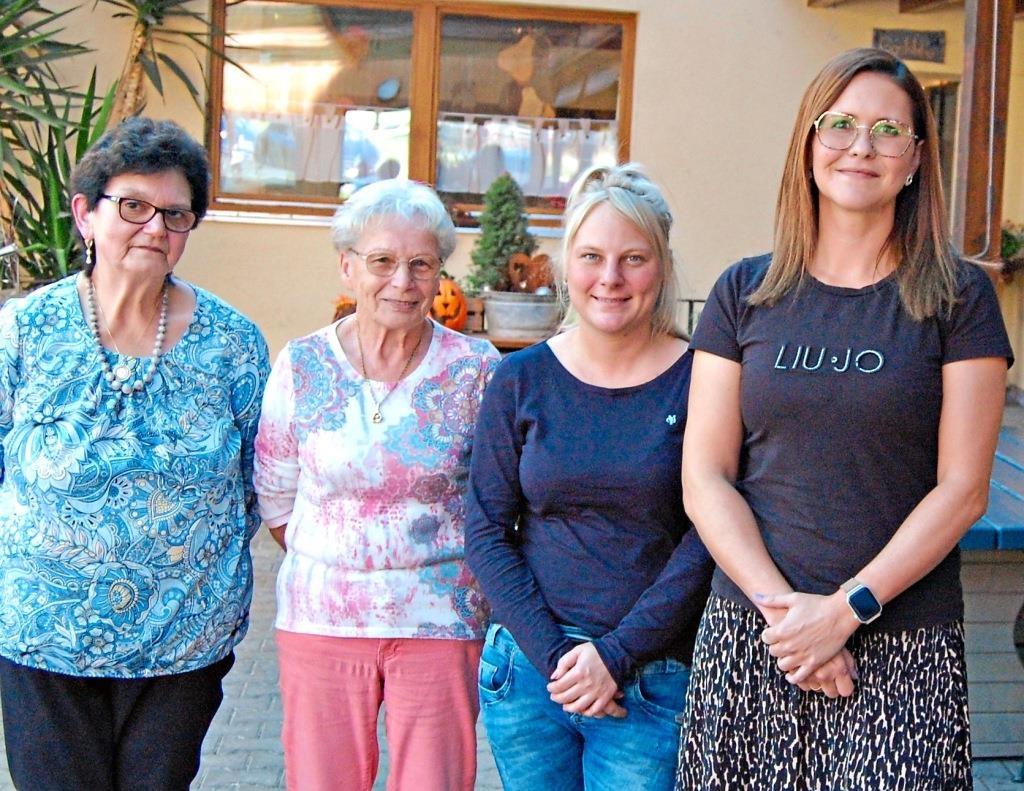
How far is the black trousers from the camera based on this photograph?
8.20 feet

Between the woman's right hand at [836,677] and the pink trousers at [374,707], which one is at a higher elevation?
the woman's right hand at [836,677]

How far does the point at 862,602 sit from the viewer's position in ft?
6.76

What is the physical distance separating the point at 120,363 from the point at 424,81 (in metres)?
5.70

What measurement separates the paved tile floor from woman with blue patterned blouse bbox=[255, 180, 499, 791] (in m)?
1.34

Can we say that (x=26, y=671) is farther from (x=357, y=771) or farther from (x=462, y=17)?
(x=462, y=17)

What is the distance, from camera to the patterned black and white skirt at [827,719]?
2088 millimetres

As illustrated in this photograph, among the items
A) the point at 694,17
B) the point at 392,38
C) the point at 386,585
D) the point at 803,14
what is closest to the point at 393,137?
the point at 392,38

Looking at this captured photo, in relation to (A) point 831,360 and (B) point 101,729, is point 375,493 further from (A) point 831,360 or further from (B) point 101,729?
(A) point 831,360

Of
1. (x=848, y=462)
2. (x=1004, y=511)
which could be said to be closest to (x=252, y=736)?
(x=1004, y=511)

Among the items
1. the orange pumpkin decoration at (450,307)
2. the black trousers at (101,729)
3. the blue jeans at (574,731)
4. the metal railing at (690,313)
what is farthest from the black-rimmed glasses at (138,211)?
the metal railing at (690,313)

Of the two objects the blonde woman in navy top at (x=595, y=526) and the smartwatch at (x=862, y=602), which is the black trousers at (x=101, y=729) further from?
the smartwatch at (x=862, y=602)

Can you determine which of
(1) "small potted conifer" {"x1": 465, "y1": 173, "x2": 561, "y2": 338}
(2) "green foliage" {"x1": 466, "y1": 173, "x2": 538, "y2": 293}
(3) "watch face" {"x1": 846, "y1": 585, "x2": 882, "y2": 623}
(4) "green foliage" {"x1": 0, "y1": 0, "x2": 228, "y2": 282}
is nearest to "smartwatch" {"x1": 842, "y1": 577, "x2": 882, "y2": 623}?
(3) "watch face" {"x1": 846, "y1": 585, "x2": 882, "y2": 623}

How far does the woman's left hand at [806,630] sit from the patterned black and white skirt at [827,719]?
0.06m

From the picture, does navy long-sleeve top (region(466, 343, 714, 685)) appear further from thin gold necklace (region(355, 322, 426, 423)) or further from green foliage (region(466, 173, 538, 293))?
green foliage (region(466, 173, 538, 293))
